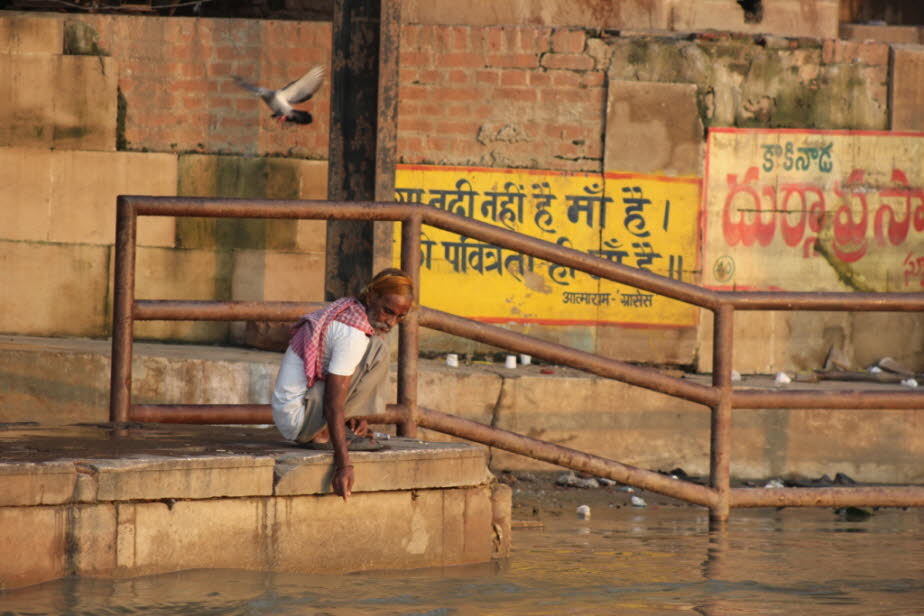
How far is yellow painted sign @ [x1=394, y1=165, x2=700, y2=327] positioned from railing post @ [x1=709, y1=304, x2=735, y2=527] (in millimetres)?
3477

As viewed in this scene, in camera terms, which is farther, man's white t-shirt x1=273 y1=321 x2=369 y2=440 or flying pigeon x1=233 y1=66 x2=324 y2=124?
flying pigeon x1=233 y1=66 x2=324 y2=124

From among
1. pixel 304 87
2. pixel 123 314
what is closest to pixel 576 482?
pixel 304 87

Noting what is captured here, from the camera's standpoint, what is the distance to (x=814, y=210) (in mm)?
9773

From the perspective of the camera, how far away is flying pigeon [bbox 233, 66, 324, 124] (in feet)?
31.0

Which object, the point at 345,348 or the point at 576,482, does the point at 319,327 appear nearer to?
the point at 345,348

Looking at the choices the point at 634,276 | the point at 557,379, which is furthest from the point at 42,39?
the point at 634,276

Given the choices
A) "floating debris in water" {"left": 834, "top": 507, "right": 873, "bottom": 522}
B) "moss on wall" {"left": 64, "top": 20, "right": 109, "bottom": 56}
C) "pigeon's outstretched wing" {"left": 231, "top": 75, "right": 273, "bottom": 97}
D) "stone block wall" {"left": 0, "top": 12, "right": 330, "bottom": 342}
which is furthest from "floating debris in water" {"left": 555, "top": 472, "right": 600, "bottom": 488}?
"moss on wall" {"left": 64, "top": 20, "right": 109, "bottom": 56}

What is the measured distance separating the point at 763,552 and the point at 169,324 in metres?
5.05

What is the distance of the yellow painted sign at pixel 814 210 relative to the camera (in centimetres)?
968

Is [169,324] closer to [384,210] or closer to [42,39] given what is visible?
[42,39]

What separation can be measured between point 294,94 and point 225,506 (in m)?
Result: 5.20

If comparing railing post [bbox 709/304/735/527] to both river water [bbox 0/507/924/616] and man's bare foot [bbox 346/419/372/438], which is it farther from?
man's bare foot [bbox 346/419/372/438]

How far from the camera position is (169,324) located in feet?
31.9

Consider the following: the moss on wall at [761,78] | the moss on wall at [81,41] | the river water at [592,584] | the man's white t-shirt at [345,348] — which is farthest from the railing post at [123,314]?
the moss on wall at [761,78]
